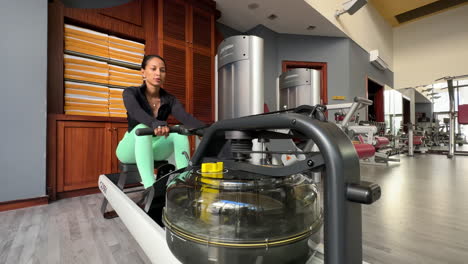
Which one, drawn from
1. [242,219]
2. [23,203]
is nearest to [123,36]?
[23,203]

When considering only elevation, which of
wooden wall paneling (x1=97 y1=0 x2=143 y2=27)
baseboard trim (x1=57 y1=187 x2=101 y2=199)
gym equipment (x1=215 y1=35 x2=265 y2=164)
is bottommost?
baseboard trim (x1=57 y1=187 x2=101 y2=199)

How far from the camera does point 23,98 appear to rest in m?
1.43

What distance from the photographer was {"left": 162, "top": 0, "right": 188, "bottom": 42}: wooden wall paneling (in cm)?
232

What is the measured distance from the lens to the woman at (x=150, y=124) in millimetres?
960

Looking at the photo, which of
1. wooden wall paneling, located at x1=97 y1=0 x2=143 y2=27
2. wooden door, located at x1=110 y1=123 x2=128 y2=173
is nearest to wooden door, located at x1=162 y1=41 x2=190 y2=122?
wooden wall paneling, located at x1=97 y1=0 x2=143 y2=27

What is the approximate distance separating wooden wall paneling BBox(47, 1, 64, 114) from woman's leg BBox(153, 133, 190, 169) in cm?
122

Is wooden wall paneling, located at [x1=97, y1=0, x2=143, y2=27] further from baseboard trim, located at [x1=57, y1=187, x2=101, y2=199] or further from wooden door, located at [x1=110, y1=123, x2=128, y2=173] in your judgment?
baseboard trim, located at [x1=57, y1=187, x2=101, y2=199]

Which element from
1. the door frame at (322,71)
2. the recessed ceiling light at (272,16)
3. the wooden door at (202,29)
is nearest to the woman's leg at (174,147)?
the wooden door at (202,29)

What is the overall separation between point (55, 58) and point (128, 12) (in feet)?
2.70

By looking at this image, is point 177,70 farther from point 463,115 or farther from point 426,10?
point 426,10

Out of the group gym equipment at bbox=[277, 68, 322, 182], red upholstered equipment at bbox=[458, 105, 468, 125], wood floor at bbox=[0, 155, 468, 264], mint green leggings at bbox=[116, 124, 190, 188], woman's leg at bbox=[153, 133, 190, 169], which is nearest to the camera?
wood floor at bbox=[0, 155, 468, 264]

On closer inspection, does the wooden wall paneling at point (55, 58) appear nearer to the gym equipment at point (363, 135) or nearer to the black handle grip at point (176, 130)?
the black handle grip at point (176, 130)

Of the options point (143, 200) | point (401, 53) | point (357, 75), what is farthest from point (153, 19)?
point (401, 53)

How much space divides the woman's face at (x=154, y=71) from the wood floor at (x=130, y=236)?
788 millimetres
